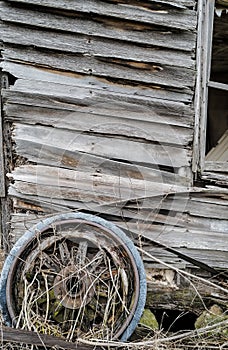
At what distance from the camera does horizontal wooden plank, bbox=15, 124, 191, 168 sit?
335 centimetres

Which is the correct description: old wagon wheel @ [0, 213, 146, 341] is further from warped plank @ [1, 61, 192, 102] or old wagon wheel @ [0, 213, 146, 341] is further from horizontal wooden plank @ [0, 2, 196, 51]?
horizontal wooden plank @ [0, 2, 196, 51]

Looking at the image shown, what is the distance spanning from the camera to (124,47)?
335cm

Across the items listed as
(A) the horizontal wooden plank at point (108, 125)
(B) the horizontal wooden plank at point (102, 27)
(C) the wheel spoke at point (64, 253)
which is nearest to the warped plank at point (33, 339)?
(C) the wheel spoke at point (64, 253)

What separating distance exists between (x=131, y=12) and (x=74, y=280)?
1949mm

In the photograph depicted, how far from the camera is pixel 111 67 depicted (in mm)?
3367

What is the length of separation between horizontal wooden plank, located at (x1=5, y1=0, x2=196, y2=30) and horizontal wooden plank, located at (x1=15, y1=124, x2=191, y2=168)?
87 centimetres

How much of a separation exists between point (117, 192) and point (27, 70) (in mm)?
1109

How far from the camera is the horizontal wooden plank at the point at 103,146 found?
335 centimetres

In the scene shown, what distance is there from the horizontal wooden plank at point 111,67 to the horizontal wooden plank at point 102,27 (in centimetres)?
16

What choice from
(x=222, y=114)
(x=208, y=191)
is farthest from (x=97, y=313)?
(x=222, y=114)

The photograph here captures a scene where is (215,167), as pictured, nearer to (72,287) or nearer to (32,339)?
(72,287)

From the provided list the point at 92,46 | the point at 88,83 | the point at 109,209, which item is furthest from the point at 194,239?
the point at 92,46

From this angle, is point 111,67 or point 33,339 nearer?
point 33,339

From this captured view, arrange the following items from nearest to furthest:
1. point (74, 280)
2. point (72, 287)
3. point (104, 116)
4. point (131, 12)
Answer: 1. point (72, 287)
2. point (74, 280)
3. point (131, 12)
4. point (104, 116)
